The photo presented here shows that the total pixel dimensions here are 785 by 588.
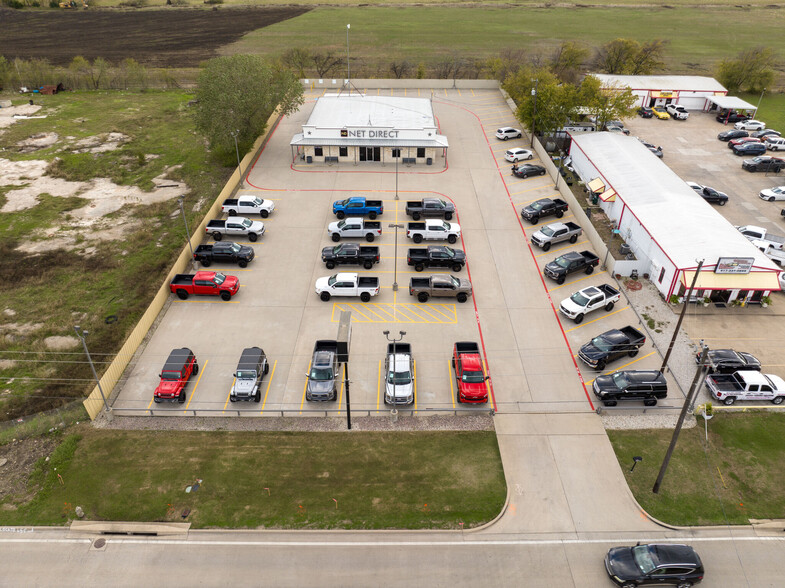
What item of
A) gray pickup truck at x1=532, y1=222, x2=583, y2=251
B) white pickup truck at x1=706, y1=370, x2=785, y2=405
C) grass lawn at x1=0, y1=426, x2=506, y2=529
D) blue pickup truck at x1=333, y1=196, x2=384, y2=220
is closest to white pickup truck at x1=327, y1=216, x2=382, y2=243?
blue pickup truck at x1=333, y1=196, x2=384, y2=220

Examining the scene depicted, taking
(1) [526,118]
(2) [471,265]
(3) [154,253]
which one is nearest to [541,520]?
(2) [471,265]

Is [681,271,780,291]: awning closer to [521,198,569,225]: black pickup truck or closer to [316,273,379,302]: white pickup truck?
[521,198,569,225]: black pickup truck

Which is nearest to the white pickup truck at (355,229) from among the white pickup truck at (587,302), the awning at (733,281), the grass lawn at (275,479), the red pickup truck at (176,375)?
the white pickup truck at (587,302)

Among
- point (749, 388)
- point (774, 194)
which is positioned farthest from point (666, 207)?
point (749, 388)

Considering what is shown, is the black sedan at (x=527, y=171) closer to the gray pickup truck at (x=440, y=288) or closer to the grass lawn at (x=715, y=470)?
the gray pickup truck at (x=440, y=288)

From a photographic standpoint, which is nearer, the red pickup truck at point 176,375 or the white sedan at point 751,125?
the red pickup truck at point 176,375

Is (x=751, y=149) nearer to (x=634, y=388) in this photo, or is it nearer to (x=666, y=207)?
(x=666, y=207)
